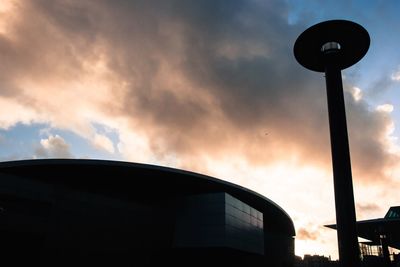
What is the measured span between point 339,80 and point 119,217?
938 inches

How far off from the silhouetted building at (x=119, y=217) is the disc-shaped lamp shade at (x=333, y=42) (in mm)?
16229

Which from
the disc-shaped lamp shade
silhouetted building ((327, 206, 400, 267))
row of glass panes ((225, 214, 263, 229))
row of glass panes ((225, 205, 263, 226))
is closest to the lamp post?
the disc-shaped lamp shade

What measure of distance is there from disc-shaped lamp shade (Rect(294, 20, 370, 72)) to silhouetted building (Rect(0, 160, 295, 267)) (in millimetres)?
16229

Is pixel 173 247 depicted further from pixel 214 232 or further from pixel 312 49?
pixel 312 49

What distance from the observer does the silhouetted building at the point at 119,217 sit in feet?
88.4

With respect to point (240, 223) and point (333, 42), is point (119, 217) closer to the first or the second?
point (240, 223)

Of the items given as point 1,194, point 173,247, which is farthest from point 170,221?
point 1,194

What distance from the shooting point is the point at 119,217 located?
32.9m

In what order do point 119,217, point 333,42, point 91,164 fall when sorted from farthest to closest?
point 333,42 → point 91,164 → point 119,217

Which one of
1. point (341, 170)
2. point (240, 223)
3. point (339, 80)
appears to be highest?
point (339, 80)

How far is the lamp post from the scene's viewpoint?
2795cm

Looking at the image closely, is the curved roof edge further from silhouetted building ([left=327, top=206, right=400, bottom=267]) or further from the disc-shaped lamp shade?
silhouetted building ([left=327, top=206, right=400, bottom=267])

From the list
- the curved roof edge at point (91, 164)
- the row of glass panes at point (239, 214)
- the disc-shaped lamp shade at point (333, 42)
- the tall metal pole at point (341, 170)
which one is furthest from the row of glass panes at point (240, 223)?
the disc-shaped lamp shade at point (333, 42)

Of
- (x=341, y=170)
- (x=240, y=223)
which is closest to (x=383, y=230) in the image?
(x=240, y=223)
